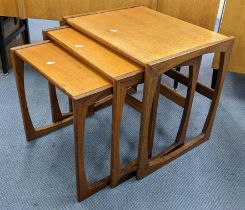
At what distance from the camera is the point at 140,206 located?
4.79ft

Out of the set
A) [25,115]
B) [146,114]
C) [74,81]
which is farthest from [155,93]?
[25,115]

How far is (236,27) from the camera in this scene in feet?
6.15

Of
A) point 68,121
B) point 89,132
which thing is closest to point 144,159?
point 89,132

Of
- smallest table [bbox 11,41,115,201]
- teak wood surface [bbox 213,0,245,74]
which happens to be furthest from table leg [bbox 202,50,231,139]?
smallest table [bbox 11,41,115,201]

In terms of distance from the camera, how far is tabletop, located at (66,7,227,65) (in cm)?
137

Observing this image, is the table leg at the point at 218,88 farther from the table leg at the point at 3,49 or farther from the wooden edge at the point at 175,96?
the table leg at the point at 3,49

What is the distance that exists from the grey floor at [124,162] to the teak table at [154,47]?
0.29 ft

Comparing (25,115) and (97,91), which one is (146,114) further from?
(25,115)

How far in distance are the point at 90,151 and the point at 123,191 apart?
1.08ft

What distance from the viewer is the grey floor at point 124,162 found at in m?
1.48

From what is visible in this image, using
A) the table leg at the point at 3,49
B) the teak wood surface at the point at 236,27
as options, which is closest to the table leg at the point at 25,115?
the table leg at the point at 3,49

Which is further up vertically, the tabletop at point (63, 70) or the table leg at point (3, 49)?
the tabletop at point (63, 70)

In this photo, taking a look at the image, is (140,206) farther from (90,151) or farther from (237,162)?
(237,162)

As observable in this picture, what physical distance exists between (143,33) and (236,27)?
669 mm
